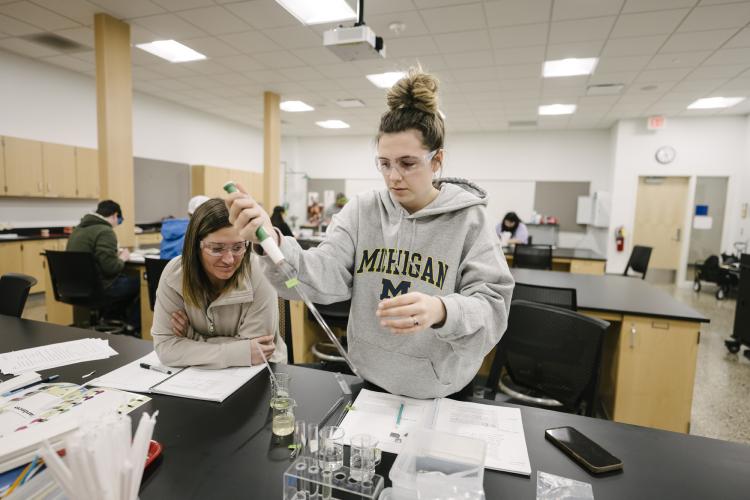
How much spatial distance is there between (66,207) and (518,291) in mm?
6332

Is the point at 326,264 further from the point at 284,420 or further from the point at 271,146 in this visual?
the point at 271,146

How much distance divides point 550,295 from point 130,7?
4304 mm

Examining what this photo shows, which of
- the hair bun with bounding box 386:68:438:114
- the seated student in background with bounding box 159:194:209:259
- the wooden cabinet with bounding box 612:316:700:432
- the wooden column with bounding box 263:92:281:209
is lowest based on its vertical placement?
the wooden cabinet with bounding box 612:316:700:432

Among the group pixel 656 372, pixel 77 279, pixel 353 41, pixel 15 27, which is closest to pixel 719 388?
pixel 656 372

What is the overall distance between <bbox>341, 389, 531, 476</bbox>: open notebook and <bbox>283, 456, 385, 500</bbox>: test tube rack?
14 centimetres

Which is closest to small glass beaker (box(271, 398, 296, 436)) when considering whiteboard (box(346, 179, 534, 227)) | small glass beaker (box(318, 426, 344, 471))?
small glass beaker (box(318, 426, 344, 471))

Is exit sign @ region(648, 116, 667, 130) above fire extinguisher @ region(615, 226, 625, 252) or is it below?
above

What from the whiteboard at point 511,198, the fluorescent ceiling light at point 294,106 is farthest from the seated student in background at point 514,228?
the fluorescent ceiling light at point 294,106

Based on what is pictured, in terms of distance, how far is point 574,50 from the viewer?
167 inches

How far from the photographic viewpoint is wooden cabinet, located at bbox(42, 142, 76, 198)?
5.27 meters

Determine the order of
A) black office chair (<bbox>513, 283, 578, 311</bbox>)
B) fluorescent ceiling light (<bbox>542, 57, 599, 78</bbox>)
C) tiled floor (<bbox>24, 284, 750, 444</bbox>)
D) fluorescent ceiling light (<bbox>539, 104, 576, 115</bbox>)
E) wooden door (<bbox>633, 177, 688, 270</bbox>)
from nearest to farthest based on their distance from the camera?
1. black office chair (<bbox>513, 283, 578, 311</bbox>)
2. tiled floor (<bbox>24, 284, 750, 444</bbox>)
3. fluorescent ceiling light (<bbox>542, 57, 599, 78</bbox>)
4. fluorescent ceiling light (<bbox>539, 104, 576, 115</bbox>)
5. wooden door (<bbox>633, 177, 688, 270</bbox>)

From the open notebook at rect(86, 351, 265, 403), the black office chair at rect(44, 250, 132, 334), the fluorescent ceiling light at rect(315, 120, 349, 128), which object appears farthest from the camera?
the fluorescent ceiling light at rect(315, 120, 349, 128)

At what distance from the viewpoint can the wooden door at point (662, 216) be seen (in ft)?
23.7

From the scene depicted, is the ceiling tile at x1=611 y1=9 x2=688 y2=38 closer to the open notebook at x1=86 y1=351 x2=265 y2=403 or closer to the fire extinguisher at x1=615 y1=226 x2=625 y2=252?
the open notebook at x1=86 y1=351 x2=265 y2=403
